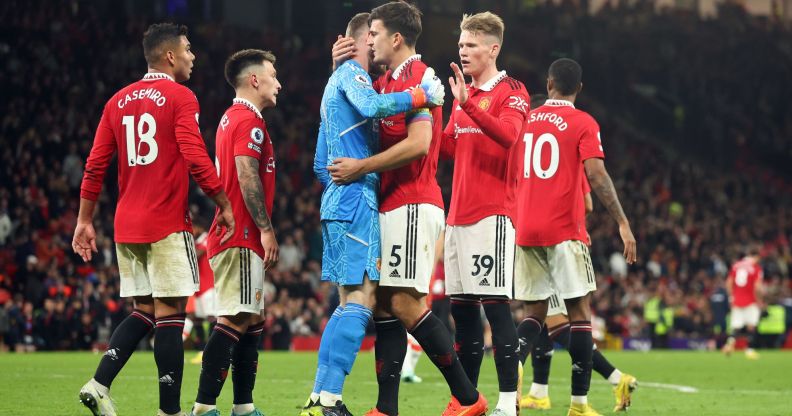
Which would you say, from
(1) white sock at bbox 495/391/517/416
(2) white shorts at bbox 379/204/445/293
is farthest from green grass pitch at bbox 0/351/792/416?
(2) white shorts at bbox 379/204/445/293

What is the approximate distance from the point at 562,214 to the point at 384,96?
2220 mm

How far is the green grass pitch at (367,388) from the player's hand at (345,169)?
259 centimetres

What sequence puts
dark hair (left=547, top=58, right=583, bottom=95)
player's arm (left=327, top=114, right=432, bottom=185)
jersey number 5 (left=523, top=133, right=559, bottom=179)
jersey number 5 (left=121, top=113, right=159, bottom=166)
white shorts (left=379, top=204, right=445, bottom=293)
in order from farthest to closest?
dark hair (left=547, top=58, right=583, bottom=95), jersey number 5 (left=523, top=133, right=559, bottom=179), jersey number 5 (left=121, top=113, right=159, bottom=166), white shorts (left=379, top=204, right=445, bottom=293), player's arm (left=327, top=114, right=432, bottom=185)

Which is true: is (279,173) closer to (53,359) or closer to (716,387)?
(53,359)

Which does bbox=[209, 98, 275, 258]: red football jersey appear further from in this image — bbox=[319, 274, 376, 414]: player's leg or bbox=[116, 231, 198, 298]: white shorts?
bbox=[319, 274, 376, 414]: player's leg

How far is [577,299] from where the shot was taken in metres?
7.95

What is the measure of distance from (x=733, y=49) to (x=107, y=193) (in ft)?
78.1

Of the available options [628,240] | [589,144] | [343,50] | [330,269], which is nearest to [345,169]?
[330,269]

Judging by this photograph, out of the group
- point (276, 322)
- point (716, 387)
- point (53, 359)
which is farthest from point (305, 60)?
point (716, 387)

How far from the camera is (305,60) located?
29.0 metres

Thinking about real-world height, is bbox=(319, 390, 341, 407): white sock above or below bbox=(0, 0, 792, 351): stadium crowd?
below

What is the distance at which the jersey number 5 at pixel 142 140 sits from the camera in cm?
672

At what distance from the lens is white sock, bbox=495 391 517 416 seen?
23.5 feet

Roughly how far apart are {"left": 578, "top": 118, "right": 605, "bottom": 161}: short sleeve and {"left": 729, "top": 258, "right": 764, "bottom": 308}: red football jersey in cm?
1451
